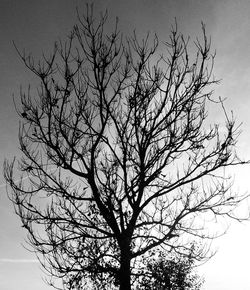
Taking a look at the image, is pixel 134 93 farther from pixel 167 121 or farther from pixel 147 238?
pixel 147 238

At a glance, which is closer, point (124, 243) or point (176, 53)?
point (124, 243)

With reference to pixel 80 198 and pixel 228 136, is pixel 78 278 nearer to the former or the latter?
pixel 80 198

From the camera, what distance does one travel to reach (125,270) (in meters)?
8.62

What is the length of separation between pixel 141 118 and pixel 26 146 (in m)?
4.00

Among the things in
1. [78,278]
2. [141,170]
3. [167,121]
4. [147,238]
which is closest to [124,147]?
[141,170]

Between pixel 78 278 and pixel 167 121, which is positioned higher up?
pixel 167 121

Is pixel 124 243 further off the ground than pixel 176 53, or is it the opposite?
pixel 176 53

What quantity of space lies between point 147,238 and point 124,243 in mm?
908

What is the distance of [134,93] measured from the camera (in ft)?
32.3

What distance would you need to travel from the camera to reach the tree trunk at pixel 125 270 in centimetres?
848

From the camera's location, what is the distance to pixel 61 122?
9.77 m

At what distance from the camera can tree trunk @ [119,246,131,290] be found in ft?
27.8

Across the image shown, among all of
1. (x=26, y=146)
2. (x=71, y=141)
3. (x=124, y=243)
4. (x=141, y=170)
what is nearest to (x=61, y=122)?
(x=71, y=141)

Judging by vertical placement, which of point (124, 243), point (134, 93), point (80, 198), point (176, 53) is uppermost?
point (176, 53)
